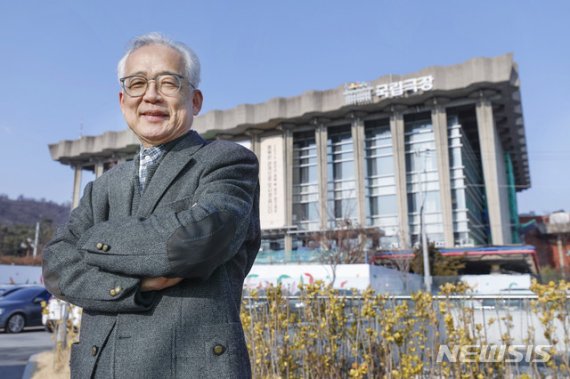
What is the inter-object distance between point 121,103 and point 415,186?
33.0m

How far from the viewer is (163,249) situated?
1.14m

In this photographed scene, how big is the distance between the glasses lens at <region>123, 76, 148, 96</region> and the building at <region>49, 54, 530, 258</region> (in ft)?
89.3

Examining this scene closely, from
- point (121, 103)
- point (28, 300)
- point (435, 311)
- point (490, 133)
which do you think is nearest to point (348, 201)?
point (490, 133)

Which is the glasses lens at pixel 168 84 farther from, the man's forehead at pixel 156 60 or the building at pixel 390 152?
the building at pixel 390 152

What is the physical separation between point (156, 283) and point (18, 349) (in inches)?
365

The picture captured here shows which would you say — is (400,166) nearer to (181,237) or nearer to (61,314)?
(61,314)

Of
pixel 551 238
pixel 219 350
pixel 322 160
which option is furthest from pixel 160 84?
pixel 551 238

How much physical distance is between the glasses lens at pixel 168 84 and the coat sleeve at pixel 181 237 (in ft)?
1.26

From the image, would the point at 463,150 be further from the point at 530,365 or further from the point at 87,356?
the point at 87,356

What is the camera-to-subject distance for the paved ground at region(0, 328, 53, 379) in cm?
653

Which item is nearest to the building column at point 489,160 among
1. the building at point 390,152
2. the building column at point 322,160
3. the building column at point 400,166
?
the building at point 390,152

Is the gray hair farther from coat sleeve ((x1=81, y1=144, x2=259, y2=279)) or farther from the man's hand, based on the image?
the man's hand

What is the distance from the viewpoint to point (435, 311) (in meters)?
3.97

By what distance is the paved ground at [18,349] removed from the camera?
6531 mm
